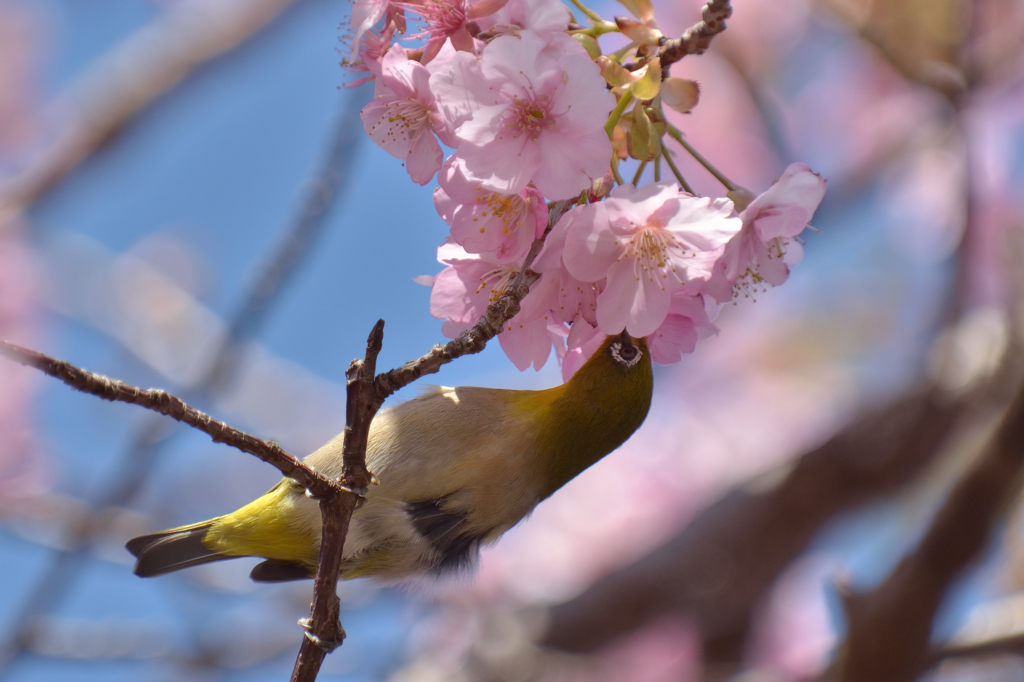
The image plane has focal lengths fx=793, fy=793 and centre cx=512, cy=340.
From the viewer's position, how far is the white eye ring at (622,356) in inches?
79.2

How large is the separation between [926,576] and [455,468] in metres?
2.02

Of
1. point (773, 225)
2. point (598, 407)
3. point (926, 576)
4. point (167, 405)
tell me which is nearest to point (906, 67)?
point (926, 576)

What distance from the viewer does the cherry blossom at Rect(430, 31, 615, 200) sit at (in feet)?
4.06

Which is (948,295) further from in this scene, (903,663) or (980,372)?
(903,663)

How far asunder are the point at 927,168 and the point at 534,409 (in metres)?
5.04

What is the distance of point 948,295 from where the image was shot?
3771mm

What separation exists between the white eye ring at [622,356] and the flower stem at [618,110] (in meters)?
0.80

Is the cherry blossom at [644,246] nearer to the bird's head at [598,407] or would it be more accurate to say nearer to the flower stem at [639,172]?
the flower stem at [639,172]

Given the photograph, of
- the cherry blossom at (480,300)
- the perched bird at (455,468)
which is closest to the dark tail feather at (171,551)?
the perched bird at (455,468)

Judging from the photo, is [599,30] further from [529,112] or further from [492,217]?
[492,217]

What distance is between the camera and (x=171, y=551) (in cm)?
221

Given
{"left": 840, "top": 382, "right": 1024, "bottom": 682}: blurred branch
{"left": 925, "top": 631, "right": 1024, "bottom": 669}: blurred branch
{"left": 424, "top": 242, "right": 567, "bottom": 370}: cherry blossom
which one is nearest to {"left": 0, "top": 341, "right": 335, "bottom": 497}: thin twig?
{"left": 424, "top": 242, "right": 567, "bottom": 370}: cherry blossom

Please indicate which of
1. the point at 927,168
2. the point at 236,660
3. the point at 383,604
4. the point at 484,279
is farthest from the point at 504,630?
the point at 927,168

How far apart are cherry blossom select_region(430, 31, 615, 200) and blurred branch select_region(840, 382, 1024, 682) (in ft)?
7.47
